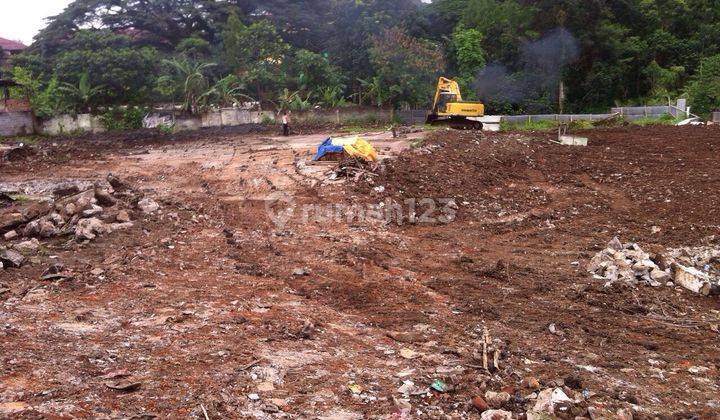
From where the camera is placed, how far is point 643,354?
520 cm

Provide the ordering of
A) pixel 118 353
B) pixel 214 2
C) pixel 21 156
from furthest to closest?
pixel 214 2 → pixel 21 156 → pixel 118 353

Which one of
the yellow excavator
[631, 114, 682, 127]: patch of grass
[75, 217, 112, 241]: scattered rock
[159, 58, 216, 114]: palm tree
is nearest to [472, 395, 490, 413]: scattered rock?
[75, 217, 112, 241]: scattered rock

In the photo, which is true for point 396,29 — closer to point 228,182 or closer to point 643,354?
point 228,182

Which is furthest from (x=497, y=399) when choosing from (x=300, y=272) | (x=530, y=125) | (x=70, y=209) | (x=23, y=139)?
(x=23, y=139)

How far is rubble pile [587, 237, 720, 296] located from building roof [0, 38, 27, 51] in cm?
3740

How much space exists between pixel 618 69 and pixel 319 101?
1480cm

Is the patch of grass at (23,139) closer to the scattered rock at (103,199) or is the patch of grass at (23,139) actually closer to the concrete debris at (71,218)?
the concrete debris at (71,218)

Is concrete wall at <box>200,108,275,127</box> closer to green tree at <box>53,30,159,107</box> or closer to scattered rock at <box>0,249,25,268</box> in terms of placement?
green tree at <box>53,30,159,107</box>

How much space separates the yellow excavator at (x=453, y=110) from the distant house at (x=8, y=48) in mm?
24914

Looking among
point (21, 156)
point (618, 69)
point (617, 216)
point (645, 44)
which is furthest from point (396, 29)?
point (617, 216)

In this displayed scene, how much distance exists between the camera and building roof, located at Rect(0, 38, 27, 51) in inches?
1398

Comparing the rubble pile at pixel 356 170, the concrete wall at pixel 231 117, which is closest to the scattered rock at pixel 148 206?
the rubble pile at pixel 356 170

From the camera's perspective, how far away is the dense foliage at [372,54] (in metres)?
26.1

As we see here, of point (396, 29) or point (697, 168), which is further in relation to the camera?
point (396, 29)
